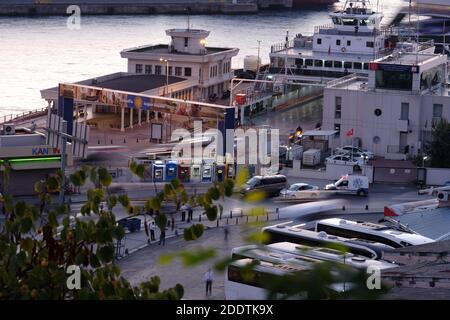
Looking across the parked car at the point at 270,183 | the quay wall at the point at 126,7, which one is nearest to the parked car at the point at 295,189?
the parked car at the point at 270,183

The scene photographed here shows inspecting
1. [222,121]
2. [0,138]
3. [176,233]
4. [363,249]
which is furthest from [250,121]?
[363,249]

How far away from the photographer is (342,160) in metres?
7.35

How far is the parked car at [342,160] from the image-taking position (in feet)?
23.9

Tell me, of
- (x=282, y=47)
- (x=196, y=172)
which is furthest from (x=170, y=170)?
(x=282, y=47)

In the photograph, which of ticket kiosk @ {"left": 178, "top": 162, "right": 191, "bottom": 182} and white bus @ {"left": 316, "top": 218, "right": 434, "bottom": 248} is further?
ticket kiosk @ {"left": 178, "top": 162, "right": 191, "bottom": 182}

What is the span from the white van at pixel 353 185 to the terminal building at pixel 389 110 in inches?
48.7

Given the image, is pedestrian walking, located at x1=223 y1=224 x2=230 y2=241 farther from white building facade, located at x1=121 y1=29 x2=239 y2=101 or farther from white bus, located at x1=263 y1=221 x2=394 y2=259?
white building facade, located at x1=121 y1=29 x2=239 y2=101

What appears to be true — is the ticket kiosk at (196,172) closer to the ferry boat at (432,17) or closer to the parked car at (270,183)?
the parked car at (270,183)

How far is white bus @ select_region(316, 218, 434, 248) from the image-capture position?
502cm

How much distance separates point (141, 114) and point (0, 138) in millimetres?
2658

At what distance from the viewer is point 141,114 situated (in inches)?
363

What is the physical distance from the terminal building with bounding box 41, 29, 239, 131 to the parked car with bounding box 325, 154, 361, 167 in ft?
6.90

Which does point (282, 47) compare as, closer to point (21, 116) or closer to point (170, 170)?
point (21, 116)

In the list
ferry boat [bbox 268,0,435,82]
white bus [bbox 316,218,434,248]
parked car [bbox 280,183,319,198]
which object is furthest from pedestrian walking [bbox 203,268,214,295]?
ferry boat [bbox 268,0,435,82]
